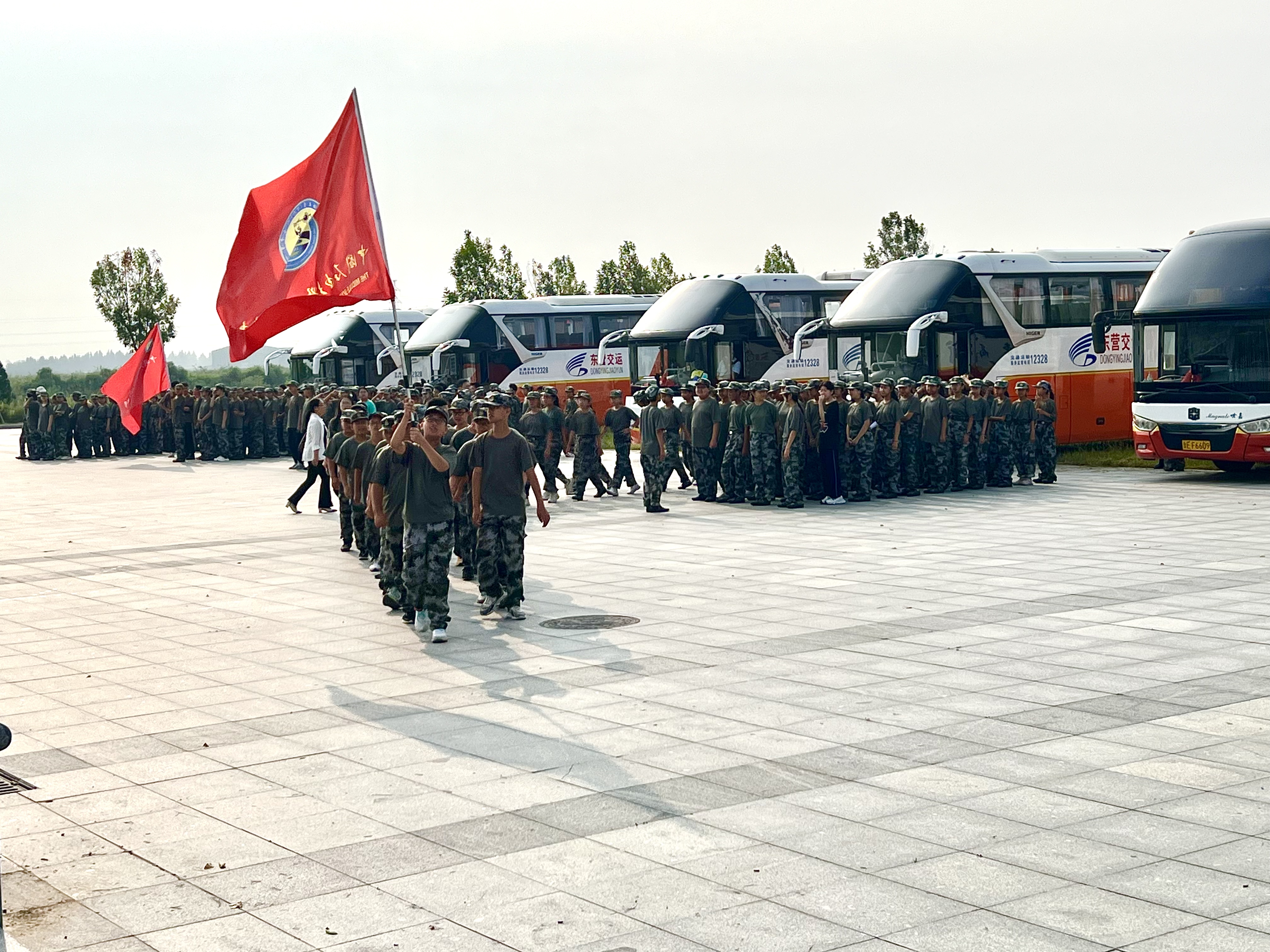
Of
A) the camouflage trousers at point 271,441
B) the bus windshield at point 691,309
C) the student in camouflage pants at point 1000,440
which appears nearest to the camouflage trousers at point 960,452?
the student in camouflage pants at point 1000,440

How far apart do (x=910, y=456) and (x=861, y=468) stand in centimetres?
102

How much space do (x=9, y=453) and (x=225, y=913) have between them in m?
42.9

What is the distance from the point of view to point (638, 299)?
139 feet

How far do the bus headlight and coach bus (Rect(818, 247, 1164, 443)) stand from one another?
7.01 m

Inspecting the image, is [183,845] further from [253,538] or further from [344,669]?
[253,538]

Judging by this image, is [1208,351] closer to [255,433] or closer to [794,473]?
[794,473]

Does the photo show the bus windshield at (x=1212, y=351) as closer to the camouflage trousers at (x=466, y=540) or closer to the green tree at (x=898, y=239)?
the camouflage trousers at (x=466, y=540)

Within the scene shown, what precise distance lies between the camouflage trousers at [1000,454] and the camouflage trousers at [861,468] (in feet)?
7.49

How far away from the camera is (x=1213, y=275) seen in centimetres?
2308

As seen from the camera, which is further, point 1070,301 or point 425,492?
point 1070,301

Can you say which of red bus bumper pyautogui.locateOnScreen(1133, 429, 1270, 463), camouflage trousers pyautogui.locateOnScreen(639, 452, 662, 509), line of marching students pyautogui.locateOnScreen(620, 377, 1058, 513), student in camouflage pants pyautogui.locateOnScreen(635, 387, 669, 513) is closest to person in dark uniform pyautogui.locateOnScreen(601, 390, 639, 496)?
line of marching students pyautogui.locateOnScreen(620, 377, 1058, 513)

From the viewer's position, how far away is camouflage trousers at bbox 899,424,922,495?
22.8 meters

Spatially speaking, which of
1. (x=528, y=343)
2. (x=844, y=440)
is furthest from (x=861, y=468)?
(x=528, y=343)

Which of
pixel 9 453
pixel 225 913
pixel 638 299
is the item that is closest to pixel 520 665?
pixel 225 913
